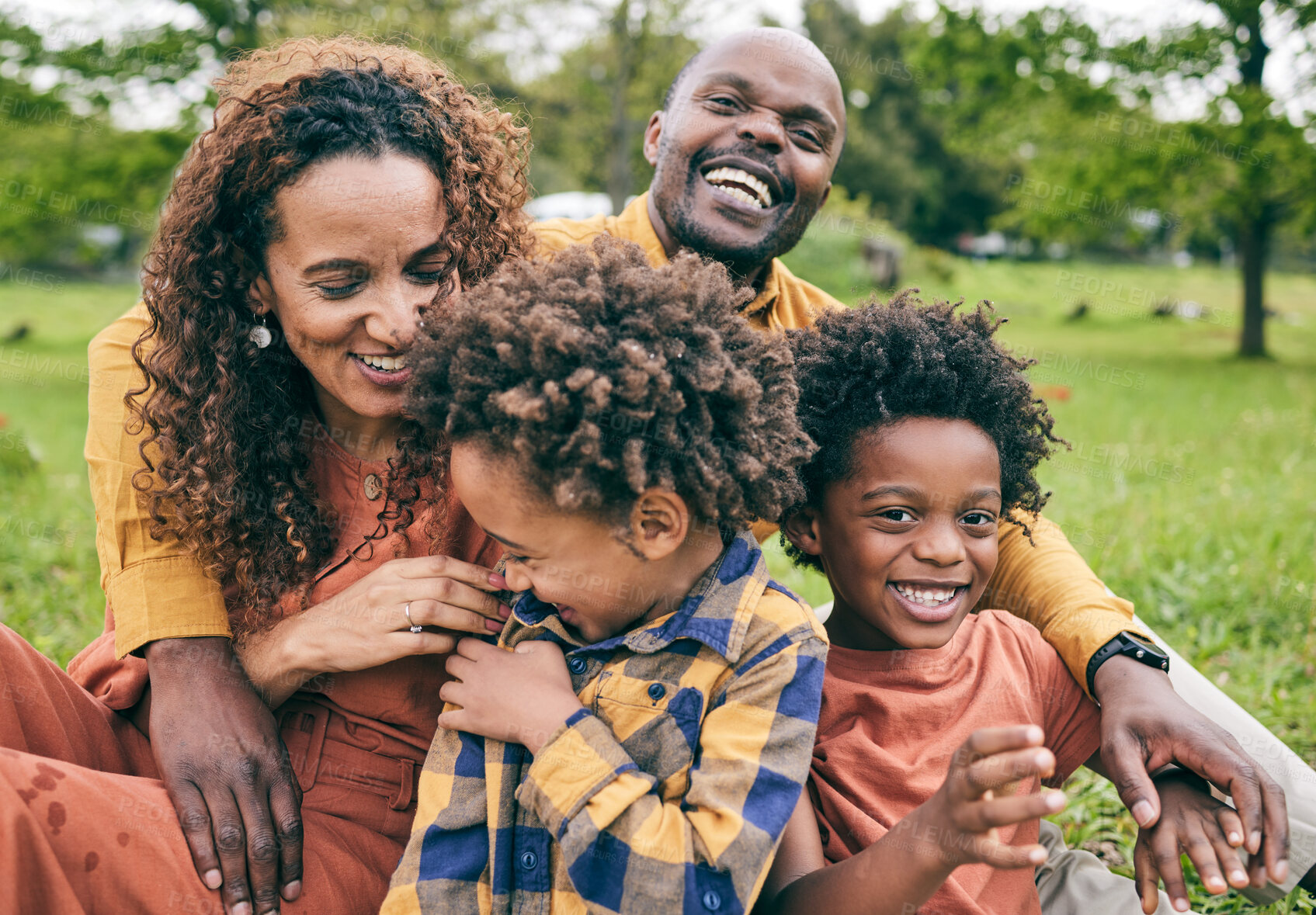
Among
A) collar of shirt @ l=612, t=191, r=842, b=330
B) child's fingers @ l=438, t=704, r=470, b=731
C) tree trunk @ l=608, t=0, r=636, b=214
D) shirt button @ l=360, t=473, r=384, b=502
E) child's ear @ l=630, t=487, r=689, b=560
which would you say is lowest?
child's fingers @ l=438, t=704, r=470, b=731

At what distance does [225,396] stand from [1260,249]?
1605cm

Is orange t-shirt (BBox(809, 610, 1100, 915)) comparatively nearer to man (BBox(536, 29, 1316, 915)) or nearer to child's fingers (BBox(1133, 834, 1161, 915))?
man (BBox(536, 29, 1316, 915))

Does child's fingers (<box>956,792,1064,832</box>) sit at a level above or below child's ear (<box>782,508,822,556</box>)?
below

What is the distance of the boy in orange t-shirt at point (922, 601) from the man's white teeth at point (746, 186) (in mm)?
878

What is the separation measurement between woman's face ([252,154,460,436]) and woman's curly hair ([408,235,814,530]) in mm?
279

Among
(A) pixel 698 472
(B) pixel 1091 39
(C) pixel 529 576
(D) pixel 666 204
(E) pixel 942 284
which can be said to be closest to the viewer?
(A) pixel 698 472

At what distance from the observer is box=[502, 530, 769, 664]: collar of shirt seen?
171 cm

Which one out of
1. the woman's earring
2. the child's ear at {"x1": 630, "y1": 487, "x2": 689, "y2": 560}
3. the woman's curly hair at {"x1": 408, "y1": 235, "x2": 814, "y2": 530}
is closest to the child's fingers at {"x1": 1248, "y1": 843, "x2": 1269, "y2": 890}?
the woman's curly hair at {"x1": 408, "y1": 235, "x2": 814, "y2": 530}

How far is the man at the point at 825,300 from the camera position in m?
1.88

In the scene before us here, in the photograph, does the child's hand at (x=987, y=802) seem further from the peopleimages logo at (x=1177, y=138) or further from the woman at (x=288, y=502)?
the peopleimages logo at (x=1177, y=138)

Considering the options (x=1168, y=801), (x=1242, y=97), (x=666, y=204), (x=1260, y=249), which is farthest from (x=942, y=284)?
(x=1168, y=801)

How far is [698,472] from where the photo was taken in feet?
5.42

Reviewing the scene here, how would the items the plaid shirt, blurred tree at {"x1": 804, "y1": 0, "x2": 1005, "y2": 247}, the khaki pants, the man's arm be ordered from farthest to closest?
1. blurred tree at {"x1": 804, "y1": 0, "x2": 1005, "y2": 247}
2. the khaki pants
3. the man's arm
4. the plaid shirt

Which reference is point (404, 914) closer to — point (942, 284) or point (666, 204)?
point (666, 204)
